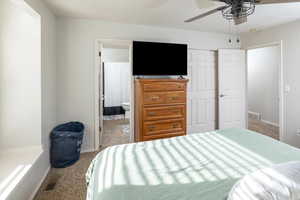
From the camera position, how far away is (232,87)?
4.05m

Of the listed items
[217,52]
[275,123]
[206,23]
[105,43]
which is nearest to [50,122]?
[105,43]

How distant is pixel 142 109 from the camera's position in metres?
2.95

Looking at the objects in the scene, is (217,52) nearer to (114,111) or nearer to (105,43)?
(105,43)

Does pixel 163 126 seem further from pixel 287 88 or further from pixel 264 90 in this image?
pixel 264 90

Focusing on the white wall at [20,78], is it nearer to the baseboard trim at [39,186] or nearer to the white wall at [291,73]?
the baseboard trim at [39,186]

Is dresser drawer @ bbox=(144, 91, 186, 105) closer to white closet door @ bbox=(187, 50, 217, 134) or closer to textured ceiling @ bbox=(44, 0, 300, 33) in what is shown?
white closet door @ bbox=(187, 50, 217, 134)

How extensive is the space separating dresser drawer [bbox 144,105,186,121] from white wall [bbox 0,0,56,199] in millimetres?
1505

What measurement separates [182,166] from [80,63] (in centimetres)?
265

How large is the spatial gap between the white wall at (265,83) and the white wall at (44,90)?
5210 mm

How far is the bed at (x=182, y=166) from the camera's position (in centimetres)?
96

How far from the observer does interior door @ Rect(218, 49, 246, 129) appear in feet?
12.9

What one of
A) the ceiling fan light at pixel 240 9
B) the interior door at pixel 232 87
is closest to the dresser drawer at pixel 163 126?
the interior door at pixel 232 87

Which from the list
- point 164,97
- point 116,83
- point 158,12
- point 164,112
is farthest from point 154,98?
point 116,83

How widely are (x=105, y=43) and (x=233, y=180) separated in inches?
120
